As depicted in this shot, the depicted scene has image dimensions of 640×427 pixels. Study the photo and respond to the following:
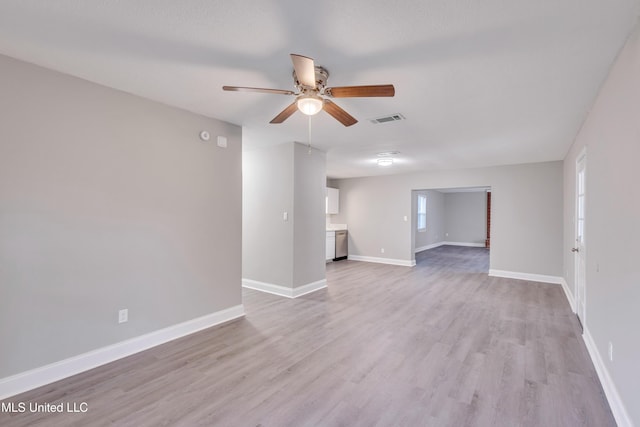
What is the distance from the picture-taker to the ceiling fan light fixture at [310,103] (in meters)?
2.22

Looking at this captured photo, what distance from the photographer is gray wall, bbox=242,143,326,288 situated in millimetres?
4645

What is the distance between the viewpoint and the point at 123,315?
277 cm

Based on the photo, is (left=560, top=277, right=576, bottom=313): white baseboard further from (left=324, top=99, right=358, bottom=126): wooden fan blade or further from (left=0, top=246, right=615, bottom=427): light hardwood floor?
(left=324, top=99, right=358, bottom=126): wooden fan blade

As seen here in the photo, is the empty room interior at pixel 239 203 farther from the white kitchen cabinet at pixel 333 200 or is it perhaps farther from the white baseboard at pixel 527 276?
the white kitchen cabinet at pixel 333 200

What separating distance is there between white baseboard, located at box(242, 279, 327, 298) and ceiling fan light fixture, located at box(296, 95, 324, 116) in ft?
10.2

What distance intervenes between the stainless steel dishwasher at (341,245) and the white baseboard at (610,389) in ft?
18.8

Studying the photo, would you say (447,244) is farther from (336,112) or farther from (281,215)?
(336,112)

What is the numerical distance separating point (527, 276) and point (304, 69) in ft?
20.9

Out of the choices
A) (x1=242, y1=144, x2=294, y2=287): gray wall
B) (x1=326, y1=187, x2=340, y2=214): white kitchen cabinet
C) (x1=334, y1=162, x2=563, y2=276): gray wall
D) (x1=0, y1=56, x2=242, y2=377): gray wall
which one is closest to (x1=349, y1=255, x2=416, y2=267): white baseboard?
(x1=334, y1=162, x2=563, y2=276): gray wall

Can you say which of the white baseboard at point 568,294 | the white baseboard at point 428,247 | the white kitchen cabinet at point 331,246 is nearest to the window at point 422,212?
the white baseboard at point 428,247

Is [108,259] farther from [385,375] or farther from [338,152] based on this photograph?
[338,152]

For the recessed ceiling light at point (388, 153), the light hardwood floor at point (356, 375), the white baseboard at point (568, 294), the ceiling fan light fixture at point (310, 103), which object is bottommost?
the light hardwood floor at point (356, 375)

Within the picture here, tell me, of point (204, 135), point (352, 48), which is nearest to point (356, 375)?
point (352, 48)

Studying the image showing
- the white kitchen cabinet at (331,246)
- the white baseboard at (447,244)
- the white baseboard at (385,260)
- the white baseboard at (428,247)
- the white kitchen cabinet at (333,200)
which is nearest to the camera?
the white baseboard at (385,260)
